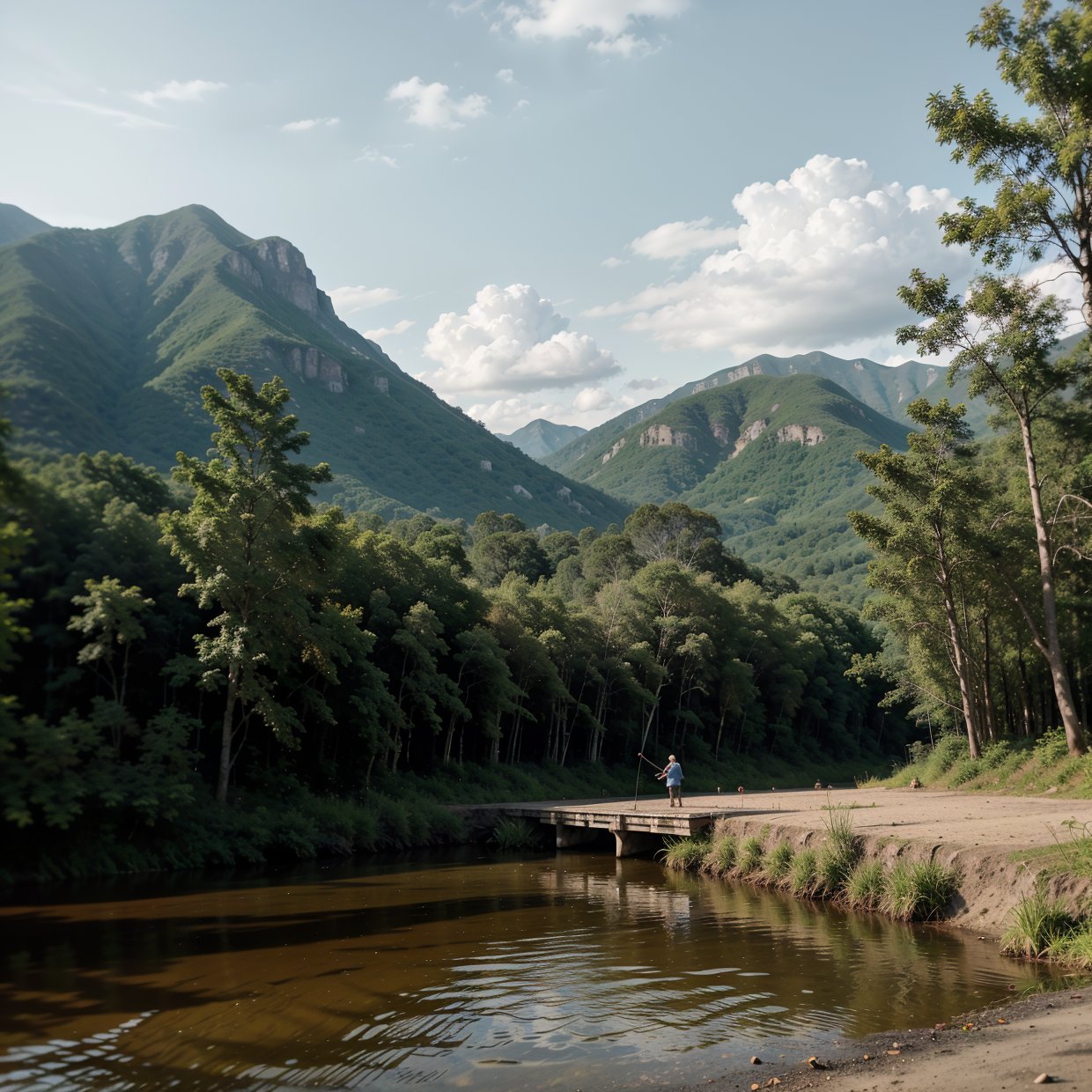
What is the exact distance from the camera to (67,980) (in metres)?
13.2

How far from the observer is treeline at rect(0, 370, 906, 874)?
2336 cm

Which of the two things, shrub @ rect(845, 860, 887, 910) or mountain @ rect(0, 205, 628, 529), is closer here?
shrub @ rect(845, 860, 887, 910)

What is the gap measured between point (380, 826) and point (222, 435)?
51.0 feet

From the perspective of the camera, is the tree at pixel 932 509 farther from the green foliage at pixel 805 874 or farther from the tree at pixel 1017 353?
the green foliage at pixel 805 874

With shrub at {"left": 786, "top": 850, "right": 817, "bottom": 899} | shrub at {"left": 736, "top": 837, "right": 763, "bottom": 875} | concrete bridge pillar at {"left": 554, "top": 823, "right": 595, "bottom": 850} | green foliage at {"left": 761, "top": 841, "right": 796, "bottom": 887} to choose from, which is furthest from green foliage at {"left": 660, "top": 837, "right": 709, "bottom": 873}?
concrete bridge pillar at {"left": 554, "top": 823, "right": 595, "bottom": 850}

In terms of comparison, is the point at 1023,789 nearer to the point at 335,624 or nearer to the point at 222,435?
the point at 335,624

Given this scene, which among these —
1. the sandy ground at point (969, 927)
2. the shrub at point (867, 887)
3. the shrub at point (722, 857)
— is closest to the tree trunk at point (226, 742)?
the sandy ground at point (969, 927)

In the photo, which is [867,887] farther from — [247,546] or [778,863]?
[247,546]

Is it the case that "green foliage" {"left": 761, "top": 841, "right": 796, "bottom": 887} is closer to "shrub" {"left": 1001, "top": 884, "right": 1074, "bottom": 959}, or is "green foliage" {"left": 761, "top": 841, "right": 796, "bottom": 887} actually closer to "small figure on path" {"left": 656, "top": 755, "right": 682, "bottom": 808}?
"shrub" {"left": 1001, "top": 884, "right": 1074, "bottom": 959}

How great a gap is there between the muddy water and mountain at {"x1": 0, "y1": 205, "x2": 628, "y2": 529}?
8066 centimetres

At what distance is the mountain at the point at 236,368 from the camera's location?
105 m

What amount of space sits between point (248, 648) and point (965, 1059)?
24.3 metres

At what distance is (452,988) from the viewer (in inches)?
492

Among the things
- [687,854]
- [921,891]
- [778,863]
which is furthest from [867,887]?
[687,854]
